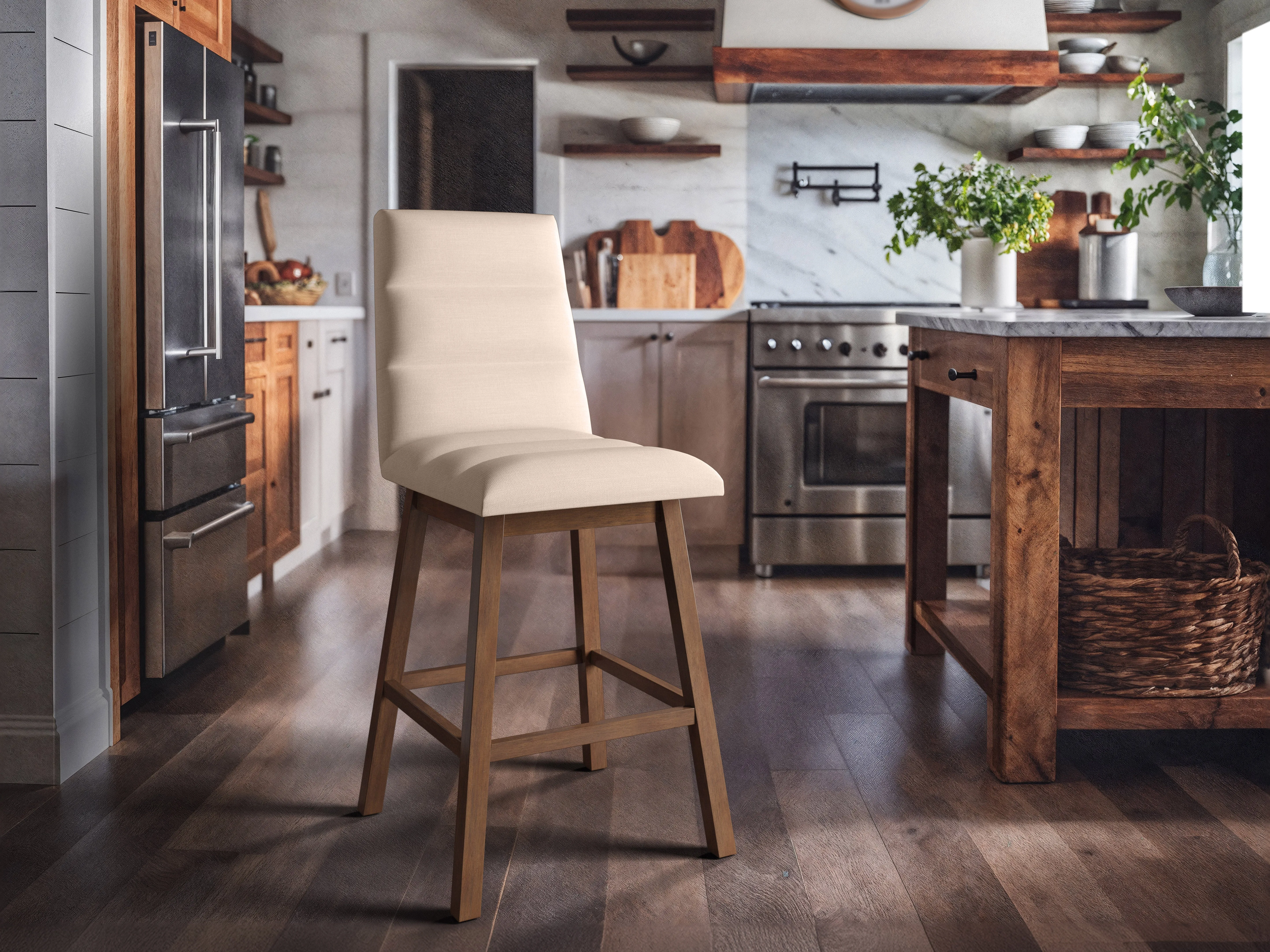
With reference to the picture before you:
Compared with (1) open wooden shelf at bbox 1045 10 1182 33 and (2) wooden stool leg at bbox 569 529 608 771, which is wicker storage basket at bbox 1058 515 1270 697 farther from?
(1) open wooden shelf at bbox 1045 10 1182 33

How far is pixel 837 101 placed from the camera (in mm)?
4340

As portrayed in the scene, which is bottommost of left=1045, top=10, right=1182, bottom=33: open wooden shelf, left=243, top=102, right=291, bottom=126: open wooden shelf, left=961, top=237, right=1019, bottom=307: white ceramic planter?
left=961, top=237, right=1019, bottom=307: white ceramic planter

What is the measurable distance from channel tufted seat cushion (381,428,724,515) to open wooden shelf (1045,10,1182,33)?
342 centimetres

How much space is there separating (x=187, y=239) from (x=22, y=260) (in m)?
0.52

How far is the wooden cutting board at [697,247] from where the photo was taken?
14.7 ft

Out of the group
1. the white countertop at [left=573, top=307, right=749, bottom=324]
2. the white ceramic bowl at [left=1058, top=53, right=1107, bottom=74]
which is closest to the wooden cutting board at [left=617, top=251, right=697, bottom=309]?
the white countertop at [left=573, top=307, right=749, bottom=324]

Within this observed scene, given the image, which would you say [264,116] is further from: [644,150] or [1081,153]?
[1081,153]

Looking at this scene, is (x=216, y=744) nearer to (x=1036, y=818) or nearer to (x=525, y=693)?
(x=525, y=693)

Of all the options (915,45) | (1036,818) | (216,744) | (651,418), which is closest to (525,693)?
(216,744)

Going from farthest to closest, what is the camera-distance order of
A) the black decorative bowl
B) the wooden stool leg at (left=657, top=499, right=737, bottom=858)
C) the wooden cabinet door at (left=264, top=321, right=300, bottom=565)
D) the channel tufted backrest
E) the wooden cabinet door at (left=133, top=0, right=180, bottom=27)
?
the wooden cabinet door at (left=264, top=321, right=300, bottom=565), the wooden cabinet door at (left=133, top=0, right=180, bottom=27), the black decorative bowl, the channel tufted backrest, the wooden stool leg at (left=657, top=499, right=737, bottom=858)

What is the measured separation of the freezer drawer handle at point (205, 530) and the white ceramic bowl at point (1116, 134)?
3361 millimetres

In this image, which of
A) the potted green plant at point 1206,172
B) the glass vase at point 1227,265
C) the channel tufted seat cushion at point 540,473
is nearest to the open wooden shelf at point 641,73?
the potted green plant at point 1206,172

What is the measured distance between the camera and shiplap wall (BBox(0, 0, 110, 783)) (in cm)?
188

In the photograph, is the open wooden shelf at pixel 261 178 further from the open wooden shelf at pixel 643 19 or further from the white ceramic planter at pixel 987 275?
the white ceramic planter at pixel 987 275
